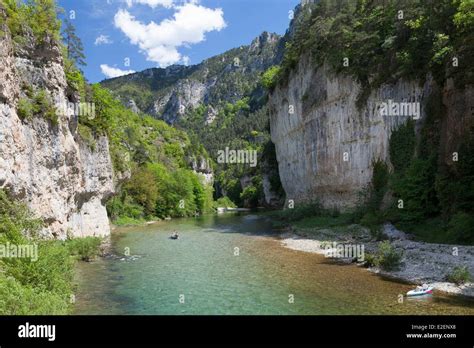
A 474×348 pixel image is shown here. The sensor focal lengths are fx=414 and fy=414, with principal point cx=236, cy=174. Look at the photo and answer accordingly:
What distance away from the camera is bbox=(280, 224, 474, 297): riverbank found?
1912cm

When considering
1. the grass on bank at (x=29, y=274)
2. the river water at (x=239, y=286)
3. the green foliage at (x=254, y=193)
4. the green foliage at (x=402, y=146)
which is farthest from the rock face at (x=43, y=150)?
the green foliage at (x=254, y=193)

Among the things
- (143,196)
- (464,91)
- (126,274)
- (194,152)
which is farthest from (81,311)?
(194,152)

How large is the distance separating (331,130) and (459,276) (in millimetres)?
27949

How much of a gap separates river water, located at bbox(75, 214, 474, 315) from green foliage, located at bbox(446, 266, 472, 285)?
1.45 m

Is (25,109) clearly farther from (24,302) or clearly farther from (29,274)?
(24,302)

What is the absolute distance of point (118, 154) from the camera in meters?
50.9

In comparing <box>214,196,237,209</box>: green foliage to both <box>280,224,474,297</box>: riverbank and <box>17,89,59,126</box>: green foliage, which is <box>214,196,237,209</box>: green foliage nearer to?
<box>280,224,474,297</box>: riverbank

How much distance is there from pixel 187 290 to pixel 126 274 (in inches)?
208

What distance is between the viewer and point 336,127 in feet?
142

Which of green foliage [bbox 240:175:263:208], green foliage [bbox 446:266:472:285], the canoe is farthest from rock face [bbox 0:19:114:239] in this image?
green foliage [bbox 240:175:263:208]

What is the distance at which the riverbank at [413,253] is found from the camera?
19.1m

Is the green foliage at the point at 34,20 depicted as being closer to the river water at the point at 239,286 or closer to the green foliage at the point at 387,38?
the river water at the point at 239,286

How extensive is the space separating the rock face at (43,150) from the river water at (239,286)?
4.35 meters
